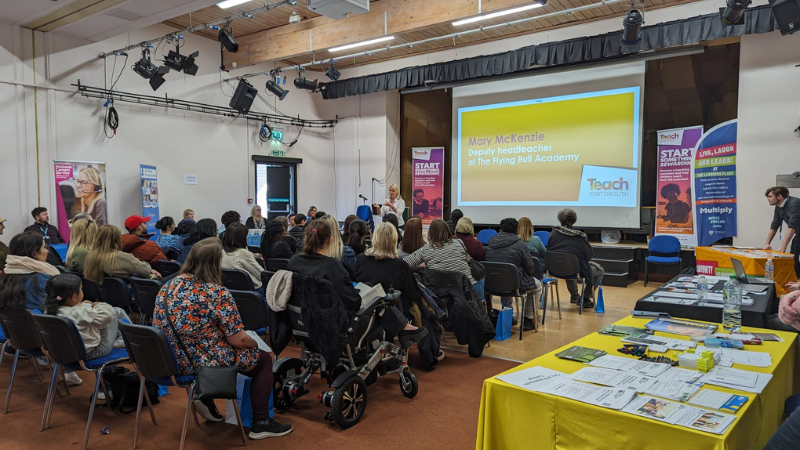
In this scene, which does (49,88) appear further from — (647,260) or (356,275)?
(647,260)

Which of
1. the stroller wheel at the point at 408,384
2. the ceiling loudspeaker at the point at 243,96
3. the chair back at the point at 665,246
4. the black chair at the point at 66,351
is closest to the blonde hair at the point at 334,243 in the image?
the stroller wheel at the point at 408,384

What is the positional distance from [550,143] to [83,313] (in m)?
8.34

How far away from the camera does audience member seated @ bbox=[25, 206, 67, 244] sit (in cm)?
718

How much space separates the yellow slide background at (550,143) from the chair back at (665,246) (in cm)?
141

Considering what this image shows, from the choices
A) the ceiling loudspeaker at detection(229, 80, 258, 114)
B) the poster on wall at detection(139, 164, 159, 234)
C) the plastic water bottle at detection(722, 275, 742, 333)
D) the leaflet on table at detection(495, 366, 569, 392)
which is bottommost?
the leaflet on table at detection(495, 366, 569, 392)

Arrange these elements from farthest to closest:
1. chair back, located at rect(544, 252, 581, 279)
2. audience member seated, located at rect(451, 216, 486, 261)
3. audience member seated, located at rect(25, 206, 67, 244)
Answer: audience member seated, located at rect(25, 206, 67, 244), chair back, located at rect(544, 252, 581, 279), audience member seated, located at rect(451, 216, 486, 261)

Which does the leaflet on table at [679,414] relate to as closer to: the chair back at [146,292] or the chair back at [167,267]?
the chair back at [146,292]

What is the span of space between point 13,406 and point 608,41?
27.2ft

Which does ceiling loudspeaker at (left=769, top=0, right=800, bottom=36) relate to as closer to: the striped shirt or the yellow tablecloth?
the striped shirt

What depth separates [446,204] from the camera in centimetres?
1162

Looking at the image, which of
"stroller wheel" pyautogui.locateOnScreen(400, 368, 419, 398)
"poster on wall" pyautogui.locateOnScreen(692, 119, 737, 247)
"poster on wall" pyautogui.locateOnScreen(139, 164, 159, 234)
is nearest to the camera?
"stroller wheel" pyautogui.locateOnScreen(400, 368, 419, 398)

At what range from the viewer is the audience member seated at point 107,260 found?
403 centimetres

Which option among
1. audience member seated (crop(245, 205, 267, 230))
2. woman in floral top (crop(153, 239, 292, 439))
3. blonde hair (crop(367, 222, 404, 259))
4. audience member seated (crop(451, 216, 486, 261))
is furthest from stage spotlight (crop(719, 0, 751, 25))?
audience member seated (crop(245, 205, 267, 230))

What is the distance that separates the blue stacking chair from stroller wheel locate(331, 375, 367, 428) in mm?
6424
